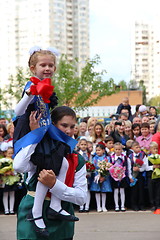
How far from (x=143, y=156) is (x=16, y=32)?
11105 cm

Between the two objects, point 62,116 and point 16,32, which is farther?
point 16,32

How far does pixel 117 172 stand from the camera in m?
10.6

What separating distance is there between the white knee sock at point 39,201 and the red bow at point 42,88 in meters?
0.66

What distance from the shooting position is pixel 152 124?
12125 mm

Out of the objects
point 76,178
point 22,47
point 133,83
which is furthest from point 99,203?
point 22,47

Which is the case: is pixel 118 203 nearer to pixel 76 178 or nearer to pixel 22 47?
pixel 76 178

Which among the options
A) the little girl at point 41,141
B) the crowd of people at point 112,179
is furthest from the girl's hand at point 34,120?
the crowd of people at point 112,179

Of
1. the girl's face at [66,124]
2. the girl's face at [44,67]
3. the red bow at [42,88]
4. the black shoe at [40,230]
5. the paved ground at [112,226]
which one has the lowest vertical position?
the paved ground at [112,226]

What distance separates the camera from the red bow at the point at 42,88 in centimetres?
344

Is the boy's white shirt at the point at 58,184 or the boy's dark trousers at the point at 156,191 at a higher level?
the boy's white shirt at the point at 58,184

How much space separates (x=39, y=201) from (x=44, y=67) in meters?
0.99

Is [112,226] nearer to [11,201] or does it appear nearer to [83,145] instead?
[83,145]

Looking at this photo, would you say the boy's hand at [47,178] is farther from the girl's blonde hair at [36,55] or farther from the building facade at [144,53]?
the building facade at [144,53]

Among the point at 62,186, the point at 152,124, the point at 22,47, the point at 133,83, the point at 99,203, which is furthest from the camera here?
the point at 22,47
